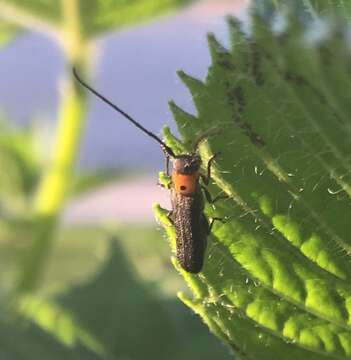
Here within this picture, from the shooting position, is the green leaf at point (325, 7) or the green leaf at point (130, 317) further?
the green leaf at point (130, 317)

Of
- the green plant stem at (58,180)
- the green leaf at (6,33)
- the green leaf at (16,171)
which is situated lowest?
the green plant stem at (58,180)

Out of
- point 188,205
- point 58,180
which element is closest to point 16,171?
point 58,180

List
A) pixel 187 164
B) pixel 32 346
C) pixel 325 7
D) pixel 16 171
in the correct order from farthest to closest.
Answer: pixel 16 171 → pixel 32 346 → pixel 187 164 → pixel 325 7

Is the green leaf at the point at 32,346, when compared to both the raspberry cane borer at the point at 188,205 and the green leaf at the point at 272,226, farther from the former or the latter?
the green leaf at the point at 272,226

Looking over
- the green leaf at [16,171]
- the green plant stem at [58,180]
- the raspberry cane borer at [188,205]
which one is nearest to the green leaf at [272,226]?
the raspberry cane borer at [188,205]

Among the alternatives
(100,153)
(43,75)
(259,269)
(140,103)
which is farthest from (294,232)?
(43,75)

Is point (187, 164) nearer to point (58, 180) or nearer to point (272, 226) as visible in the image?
point (272, 226)

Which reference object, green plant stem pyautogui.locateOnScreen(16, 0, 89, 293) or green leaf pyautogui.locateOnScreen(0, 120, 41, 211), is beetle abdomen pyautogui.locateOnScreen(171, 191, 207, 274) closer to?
green plant stem pyautogui.locateOnScreen(16, 0, 89, 293)
